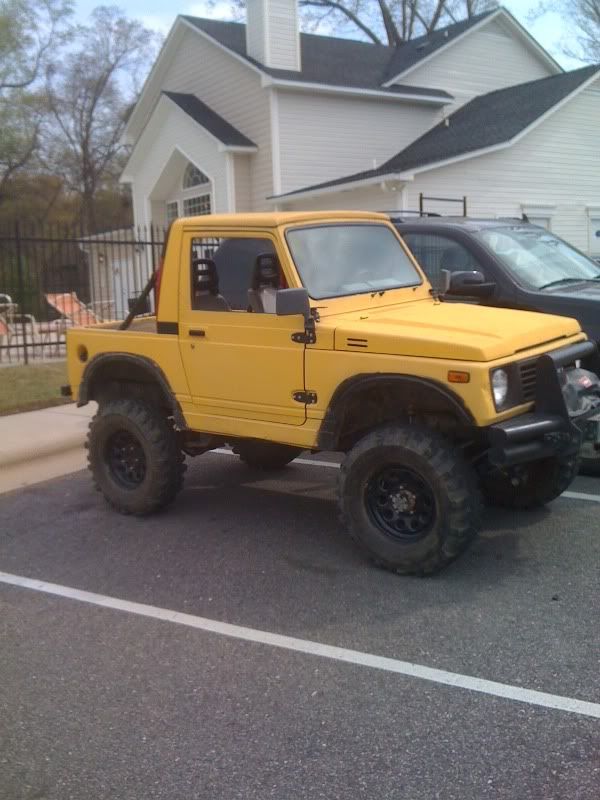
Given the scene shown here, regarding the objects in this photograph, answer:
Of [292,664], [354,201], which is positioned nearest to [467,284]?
[292,664]

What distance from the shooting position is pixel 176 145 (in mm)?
21969

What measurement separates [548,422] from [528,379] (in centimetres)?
30

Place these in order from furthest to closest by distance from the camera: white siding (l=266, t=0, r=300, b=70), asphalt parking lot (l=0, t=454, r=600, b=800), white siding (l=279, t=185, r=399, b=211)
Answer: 1. white siding (l=266, t=0, r=300, b=70)
2. white siding (l=279, t=185, r=399, b=211)
3. asphalt parking lot (l=0, t=454, r=600, b=800)

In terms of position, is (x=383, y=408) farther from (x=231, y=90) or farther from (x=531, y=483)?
(x=231, y=90)

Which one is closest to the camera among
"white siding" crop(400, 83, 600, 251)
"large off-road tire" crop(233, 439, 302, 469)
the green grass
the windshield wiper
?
"large off-road tire" crop(233, 439, 302, 469)

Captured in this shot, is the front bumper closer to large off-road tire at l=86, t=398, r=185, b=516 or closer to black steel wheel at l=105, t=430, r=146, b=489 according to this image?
large off-road tire at l=86, t=398, r=185, b=516

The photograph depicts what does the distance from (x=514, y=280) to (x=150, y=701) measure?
476 cm

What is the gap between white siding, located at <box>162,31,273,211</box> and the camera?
786 inches

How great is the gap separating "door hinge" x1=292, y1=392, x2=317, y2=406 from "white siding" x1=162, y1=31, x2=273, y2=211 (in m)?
15.6

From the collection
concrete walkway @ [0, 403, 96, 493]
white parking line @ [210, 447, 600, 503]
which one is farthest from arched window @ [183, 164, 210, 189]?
white parking line @ [210, 447, 600, 503]

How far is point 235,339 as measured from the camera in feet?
17.4

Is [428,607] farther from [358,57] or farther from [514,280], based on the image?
[358,57]

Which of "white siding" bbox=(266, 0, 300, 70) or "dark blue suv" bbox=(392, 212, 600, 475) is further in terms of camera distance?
"white siding" bbox=(266, 0, 300, 70)

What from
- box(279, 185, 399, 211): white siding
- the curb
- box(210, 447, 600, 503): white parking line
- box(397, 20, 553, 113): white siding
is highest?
box(397, 20, 553, 113): white siding
